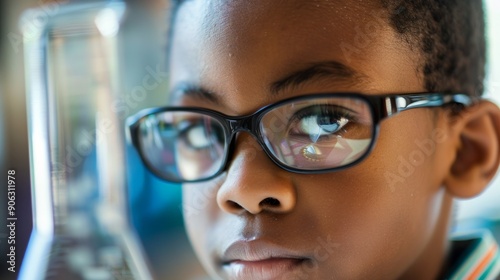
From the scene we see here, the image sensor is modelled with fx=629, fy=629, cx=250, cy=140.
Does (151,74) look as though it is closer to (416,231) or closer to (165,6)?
(165,6)

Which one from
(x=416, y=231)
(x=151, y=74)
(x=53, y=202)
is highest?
(x=151, y=74)

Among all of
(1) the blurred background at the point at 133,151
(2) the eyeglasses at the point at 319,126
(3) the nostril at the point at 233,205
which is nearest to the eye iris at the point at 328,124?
(2) the eyeglasses at the point at 319,126

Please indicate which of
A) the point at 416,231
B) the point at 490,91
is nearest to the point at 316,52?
the point at 416,231

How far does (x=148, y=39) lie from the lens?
41.1 inches

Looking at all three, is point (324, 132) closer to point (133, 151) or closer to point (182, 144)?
point (182, 144)

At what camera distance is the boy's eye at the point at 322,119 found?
2.18 ft

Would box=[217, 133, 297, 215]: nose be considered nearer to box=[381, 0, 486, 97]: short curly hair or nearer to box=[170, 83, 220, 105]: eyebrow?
box=[170, 83, 220, 105]: eyebrow

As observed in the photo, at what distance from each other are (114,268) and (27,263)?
143mm

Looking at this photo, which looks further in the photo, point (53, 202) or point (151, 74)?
point (151, 74)

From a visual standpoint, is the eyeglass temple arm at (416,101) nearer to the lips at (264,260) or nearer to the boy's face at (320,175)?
the boy's face at (320,175)

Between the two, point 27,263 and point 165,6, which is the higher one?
point 165,6

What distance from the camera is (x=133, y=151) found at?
3.27ft

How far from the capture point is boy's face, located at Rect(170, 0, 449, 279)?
670 millimetres

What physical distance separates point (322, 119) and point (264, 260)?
0.17 m
